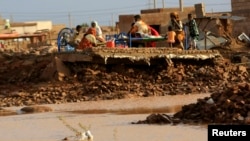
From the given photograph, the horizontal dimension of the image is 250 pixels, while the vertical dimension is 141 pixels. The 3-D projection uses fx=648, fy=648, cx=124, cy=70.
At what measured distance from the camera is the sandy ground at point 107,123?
9.51 m

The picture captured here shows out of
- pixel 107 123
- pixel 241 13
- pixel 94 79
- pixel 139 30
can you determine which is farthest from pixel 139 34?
pixel 241 13

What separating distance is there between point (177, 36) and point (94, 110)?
6.66m

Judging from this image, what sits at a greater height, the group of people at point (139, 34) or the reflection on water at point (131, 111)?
the group of people at point (139, 34)

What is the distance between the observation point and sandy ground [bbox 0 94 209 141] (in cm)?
951

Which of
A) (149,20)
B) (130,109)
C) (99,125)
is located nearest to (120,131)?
(99,125)

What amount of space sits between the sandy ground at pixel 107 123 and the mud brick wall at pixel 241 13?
12157 mm

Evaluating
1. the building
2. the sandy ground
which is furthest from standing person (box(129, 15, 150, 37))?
the building

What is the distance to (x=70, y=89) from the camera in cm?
1766

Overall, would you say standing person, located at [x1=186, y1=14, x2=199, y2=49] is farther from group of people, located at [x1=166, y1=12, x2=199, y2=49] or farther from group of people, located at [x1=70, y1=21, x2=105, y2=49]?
group of people, located at [x1=70, y1=21, x2=105, y2=49]

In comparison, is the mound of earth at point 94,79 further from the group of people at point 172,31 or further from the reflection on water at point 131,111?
the reflection on water at point 131,111

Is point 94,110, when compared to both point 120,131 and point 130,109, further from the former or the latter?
point 120,131

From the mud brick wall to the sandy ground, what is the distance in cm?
1216

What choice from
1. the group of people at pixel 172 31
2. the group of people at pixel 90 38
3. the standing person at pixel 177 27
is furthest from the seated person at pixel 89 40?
the standing person at pixel 177 27

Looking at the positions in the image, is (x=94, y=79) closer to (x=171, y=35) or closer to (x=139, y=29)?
(x=139, y=29)
